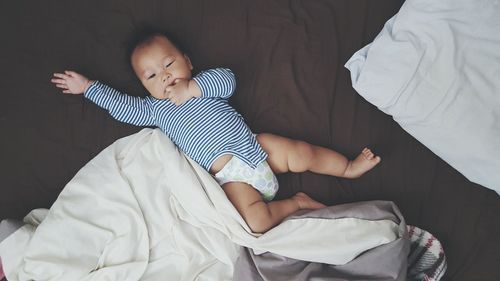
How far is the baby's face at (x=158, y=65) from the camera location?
4.12 feet

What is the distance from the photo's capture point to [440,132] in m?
1.21

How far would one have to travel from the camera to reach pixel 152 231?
3.92 feet

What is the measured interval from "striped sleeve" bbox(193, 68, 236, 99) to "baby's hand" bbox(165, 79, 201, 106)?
2cm

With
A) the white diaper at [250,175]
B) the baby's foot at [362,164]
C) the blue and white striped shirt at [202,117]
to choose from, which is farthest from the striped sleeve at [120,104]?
the baby's foot at [362,164]

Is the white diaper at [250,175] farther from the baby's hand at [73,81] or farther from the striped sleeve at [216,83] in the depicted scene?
the baby's hand at [73,81]

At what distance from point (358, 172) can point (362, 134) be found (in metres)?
0.13

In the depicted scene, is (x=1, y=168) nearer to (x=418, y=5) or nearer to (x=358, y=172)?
(x=358, y=172)

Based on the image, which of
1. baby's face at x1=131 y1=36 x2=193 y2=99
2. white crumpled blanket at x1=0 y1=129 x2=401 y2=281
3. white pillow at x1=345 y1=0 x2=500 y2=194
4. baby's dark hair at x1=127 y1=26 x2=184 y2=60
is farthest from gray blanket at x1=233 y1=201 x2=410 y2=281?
baby's dark hair at x1=127 y1=26 x2=184 y2=60

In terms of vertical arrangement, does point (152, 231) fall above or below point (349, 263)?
above

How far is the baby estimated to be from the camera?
126 centimetres

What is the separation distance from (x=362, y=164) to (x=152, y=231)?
2.02ft

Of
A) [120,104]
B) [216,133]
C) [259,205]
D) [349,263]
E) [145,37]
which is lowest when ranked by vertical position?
[349,263]

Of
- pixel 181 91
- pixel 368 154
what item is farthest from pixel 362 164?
pixel 181 91

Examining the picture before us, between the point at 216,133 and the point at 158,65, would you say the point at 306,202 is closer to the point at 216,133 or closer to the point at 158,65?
the point at 216,133
